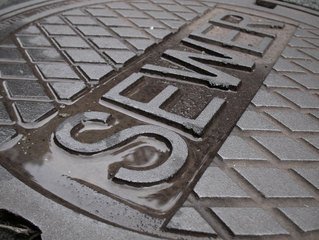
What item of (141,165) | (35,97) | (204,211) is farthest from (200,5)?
(204,211)

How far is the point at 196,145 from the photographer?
8.75 ft

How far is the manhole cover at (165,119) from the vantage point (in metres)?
2.20

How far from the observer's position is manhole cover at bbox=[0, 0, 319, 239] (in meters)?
2.20

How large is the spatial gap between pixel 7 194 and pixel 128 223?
0.69 metres

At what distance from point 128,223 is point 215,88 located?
5.39ft

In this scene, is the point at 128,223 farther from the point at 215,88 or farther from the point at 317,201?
the point at 215,88

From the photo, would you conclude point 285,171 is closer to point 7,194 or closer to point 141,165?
point 141,165

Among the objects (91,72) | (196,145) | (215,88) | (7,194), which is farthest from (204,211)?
(91,72)

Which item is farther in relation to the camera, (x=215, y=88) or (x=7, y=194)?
(x=215, y=88)

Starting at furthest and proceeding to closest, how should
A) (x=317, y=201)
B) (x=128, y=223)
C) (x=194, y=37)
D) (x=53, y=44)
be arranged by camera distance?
(x=194, y=37), (x=53, y=44), (x=317, y=201), (x=128, y=223)

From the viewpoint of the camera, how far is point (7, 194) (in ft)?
7.11

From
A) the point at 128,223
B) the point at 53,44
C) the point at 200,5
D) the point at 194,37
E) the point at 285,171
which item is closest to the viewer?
the point at 128,223

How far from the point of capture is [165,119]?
2.84m

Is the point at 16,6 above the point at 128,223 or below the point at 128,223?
above
